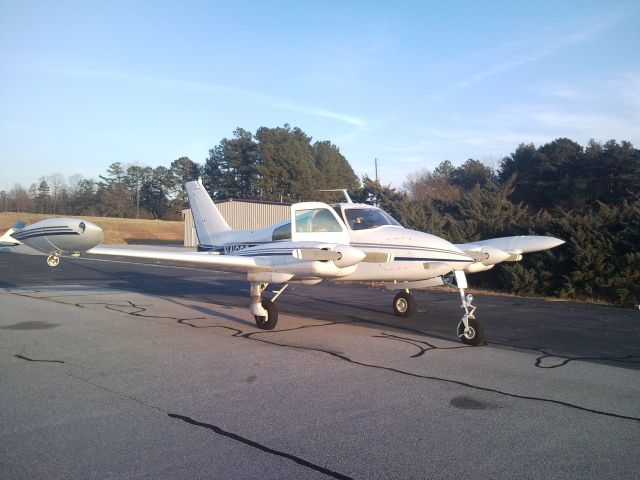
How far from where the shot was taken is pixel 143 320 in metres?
12.2

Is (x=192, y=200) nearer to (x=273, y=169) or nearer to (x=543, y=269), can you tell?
(x=543, y=269)

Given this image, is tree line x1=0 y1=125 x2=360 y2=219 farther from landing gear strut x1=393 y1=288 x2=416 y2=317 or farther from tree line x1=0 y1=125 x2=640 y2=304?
landing gear strut x1=393 y1=288 x2=416 y2=317

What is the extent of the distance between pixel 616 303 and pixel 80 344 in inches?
552

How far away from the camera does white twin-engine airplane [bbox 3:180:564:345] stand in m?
10.2

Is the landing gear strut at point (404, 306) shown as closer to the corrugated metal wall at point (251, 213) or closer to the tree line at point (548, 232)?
the tree line at point (548, 232)

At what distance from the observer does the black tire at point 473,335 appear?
9.19 metres

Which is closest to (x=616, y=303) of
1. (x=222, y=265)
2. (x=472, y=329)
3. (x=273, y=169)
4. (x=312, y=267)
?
(x=472, y=329)

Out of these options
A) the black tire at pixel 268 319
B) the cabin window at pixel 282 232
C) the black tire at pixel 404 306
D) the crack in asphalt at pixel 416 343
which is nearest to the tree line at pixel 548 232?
the black tire at pixel 404 306

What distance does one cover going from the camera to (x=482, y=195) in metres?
21.4

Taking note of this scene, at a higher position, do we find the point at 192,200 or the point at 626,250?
the point at 192,200

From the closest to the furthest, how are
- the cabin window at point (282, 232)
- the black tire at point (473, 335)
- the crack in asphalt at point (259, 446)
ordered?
1. the crack in asphalt at point (259, 446)
2. the black tire at point (473, 335)
3. the cabin window at point (282, 232)

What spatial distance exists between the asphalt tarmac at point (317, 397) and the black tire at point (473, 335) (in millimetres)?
210

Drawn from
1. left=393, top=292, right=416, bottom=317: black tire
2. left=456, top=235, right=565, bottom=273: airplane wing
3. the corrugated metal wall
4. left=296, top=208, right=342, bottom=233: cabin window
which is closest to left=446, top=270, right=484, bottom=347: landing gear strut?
left=456, top=235, right=565, bottom=273: airplane wing

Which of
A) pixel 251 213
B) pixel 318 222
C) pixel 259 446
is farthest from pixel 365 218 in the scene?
pixel 251 213
